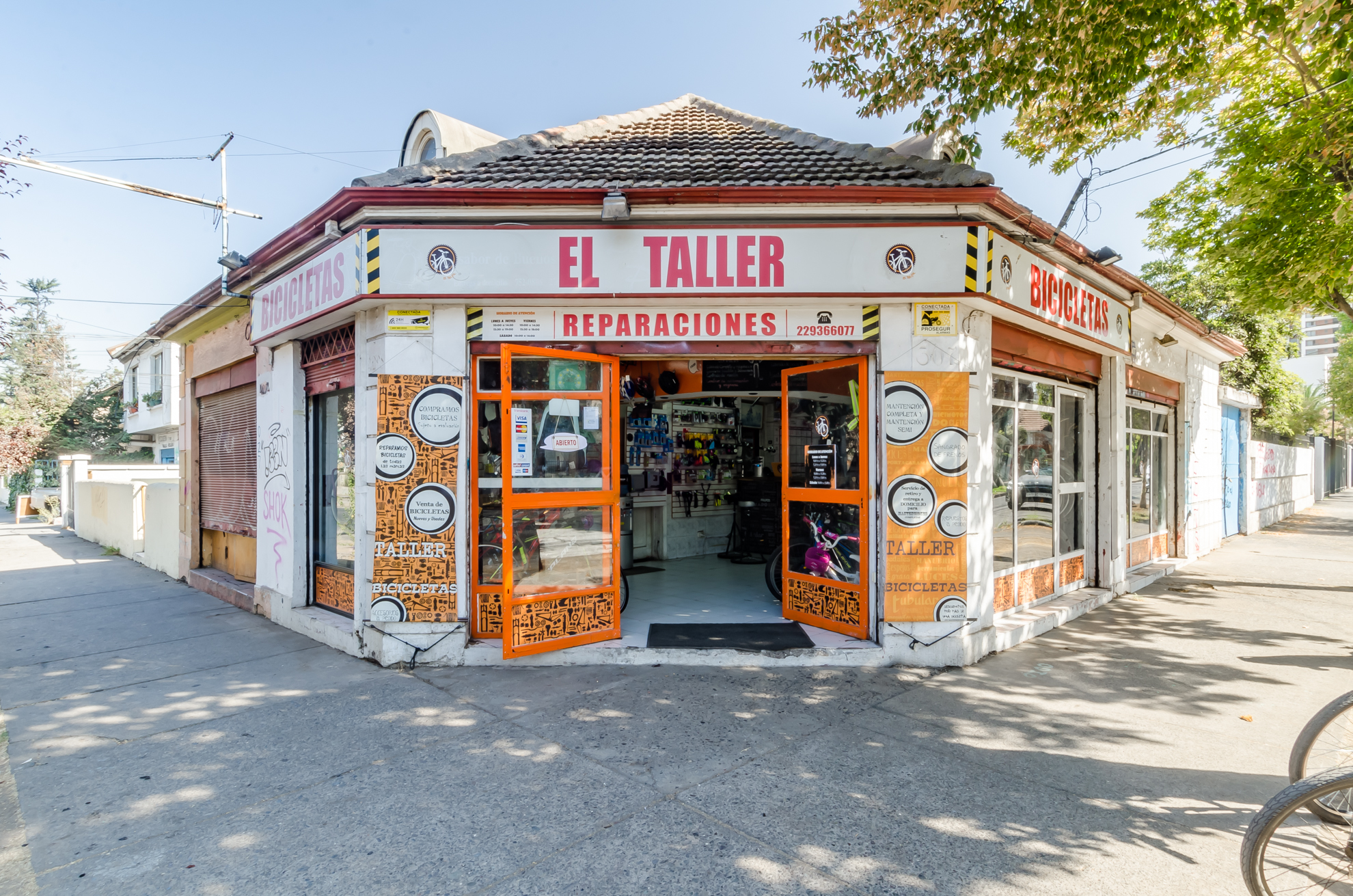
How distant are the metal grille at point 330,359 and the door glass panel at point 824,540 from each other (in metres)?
4.20

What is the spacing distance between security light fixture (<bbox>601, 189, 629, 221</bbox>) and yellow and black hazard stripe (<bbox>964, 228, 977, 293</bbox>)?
2719 millimetres

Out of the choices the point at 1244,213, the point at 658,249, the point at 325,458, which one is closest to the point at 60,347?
the point at 325,458

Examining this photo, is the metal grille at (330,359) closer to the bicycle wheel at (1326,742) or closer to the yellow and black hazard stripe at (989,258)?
the yellow and black hazard stripe at (989,258)

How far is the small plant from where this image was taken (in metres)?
21.3

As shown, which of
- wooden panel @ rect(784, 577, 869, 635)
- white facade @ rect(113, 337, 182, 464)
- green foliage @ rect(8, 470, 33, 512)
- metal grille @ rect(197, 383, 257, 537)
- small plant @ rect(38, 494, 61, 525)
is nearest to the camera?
wooden panel @ rect(784, 577, 869, 635)

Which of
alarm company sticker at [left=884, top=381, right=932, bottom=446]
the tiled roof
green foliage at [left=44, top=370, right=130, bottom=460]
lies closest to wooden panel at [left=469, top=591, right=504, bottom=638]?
the tiled roof

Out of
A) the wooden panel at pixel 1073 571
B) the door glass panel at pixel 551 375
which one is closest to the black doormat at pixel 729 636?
the door glass panel at pixel 551 375

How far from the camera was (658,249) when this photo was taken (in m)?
5.39

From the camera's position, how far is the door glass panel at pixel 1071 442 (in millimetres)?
7840

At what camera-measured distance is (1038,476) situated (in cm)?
740

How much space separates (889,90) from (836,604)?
16.6 ft

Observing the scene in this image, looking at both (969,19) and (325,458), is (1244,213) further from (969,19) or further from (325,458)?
(325,458)

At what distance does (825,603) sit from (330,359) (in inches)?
204

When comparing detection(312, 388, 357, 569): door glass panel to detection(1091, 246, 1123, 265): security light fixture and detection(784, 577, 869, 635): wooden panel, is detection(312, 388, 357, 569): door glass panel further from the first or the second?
detection(1091, 246, 1123, 265): security light fixture
